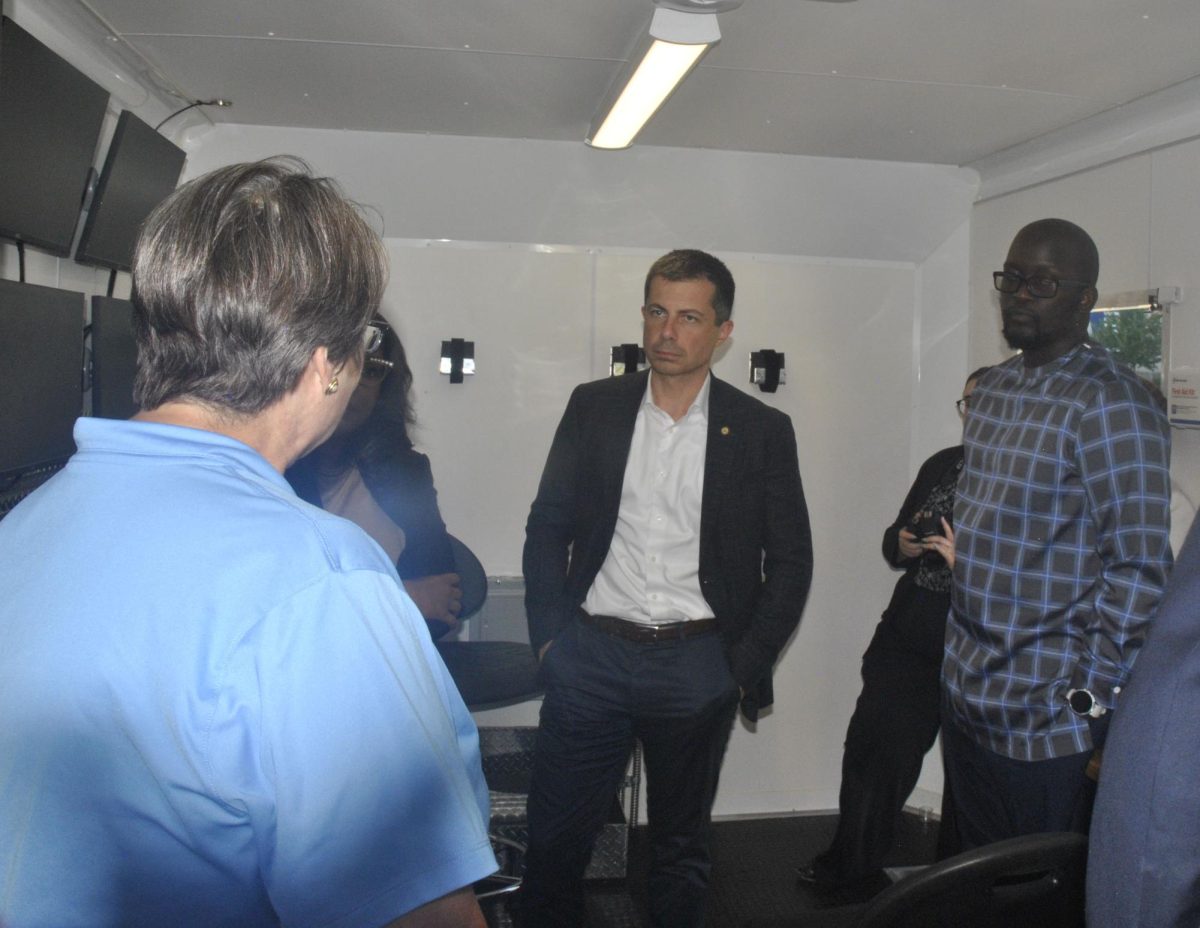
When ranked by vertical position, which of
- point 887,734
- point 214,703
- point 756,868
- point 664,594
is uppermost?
point 214,703

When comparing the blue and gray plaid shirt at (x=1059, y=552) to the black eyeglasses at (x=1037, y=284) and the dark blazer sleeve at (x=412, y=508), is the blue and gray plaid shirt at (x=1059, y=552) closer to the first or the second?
the black eyeglasses at (x=1037, y=284)

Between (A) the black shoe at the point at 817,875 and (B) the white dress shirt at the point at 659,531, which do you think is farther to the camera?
(A) the black shoe at the point at 817,875

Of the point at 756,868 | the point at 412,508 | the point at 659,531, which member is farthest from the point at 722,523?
the point at 756,868

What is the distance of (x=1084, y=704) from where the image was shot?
195 centimetres

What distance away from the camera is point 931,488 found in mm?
3125

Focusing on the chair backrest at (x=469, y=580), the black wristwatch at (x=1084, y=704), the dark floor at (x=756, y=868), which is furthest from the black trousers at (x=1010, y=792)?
the chair backrest at (x=469, y=580)

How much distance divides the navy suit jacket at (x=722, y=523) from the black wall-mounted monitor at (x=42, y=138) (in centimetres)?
135

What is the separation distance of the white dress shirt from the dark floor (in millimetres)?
1014

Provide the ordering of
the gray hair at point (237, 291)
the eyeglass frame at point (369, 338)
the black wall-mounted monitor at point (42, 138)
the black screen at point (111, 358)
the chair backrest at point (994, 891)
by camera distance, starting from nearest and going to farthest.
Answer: the gray hair at point (237, 291) → the eyeglass frame at point (369, 338) → the chair backrest at point (994, 891) → the black wall-mounted monitor at point (42, 138) → the black screen at point (111, 358)

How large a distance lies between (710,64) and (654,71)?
23cm

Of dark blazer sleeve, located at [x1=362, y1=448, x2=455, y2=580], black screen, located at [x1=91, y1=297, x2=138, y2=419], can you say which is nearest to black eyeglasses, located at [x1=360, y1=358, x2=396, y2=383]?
dark blazer sleeve, located at [x1=362, y1=448, x2=455, y2=580]

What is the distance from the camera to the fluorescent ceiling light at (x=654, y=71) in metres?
2.24

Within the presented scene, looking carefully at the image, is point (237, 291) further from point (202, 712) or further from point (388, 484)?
point (388, 484)

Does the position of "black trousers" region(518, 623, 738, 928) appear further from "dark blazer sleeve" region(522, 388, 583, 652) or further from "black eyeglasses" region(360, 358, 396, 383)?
"black eyeglasses" region(360, 358, 396, 383)
